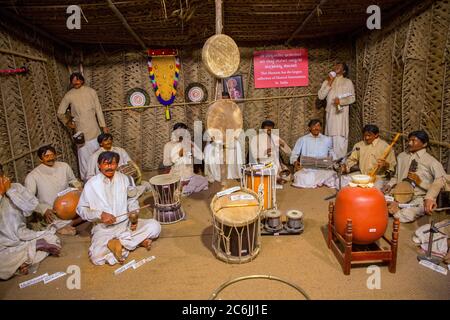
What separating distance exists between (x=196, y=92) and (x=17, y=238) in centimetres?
499

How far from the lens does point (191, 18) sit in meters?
5.43

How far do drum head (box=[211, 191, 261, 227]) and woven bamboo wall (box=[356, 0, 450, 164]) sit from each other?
3.19 m

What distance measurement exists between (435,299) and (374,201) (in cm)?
102

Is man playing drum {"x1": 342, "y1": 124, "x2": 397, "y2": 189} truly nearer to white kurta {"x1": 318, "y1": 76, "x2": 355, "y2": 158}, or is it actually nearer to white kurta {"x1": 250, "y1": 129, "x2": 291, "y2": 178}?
white kurta {"x1": 318, "y1": 76, "x2": 355, "y2": 158}

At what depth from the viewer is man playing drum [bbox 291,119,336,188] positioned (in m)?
6.02

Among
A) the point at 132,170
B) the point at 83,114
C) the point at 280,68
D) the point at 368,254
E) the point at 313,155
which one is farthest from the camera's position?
the point at 280,68

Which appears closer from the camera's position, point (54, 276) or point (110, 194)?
point (54, 276)

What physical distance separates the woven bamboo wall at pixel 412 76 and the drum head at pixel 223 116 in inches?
121

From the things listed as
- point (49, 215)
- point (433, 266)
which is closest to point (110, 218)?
point (49, 215)

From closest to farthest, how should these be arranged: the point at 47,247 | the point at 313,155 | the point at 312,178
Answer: the point at 47,247 < the point at 312,178 < the point at 313,155

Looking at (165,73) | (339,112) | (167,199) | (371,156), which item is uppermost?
(165,73)

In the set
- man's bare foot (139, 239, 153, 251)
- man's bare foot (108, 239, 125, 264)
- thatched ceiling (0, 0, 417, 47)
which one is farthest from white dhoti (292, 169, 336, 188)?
man's bare foot (108, 239, 125, 264)

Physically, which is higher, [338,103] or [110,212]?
[338,103]

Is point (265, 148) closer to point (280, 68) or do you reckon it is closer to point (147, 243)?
point (280, 68)
